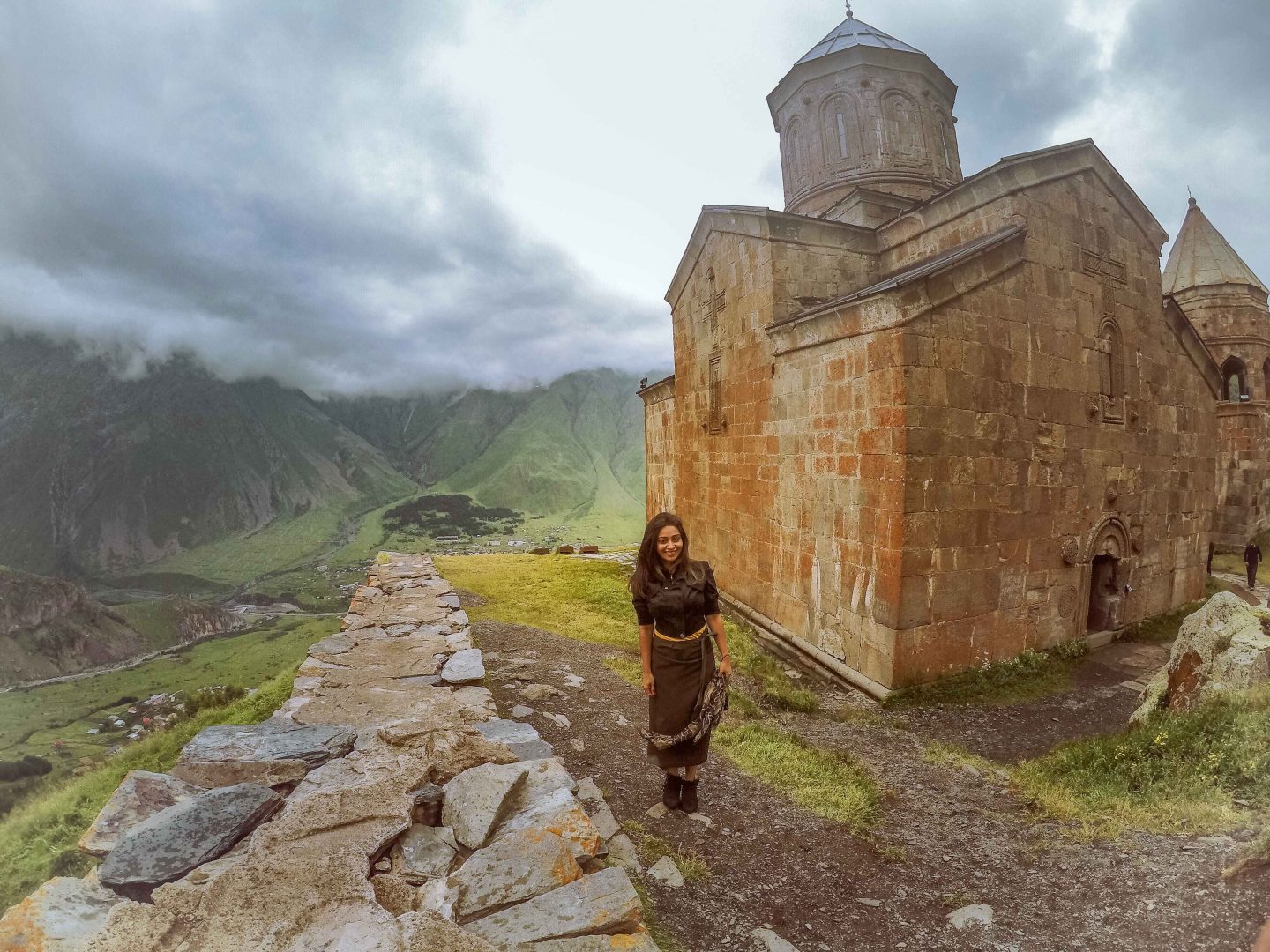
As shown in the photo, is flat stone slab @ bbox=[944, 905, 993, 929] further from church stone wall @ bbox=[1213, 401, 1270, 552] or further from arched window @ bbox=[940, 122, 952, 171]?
church stone wall @ bbox=[1213, 401, 1270, 552]

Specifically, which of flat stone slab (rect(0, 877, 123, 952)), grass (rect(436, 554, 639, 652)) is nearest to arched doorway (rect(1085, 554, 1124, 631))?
grass (rect(436, 554, 639, 652))

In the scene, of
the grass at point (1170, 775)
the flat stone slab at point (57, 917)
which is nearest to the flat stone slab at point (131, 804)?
the flat stone slab at point (57, 917)

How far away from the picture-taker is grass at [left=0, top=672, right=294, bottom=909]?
9.45 feet

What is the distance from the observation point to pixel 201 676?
51.6 m

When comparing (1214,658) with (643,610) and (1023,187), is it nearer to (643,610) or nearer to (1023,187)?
(643,610)

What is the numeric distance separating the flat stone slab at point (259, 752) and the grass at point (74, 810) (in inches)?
20.7

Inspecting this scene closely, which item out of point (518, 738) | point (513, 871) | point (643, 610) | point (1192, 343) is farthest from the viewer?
point (1192, 343)

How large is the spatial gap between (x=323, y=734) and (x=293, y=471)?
7917 inches

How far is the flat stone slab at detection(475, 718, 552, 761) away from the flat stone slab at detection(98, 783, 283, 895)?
1182mm

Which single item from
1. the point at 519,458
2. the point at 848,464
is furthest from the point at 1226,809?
the point at 519,458

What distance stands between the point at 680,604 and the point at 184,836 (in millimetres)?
2605

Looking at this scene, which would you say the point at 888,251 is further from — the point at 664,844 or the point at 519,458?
the point at 519,458

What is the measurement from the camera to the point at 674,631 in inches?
150

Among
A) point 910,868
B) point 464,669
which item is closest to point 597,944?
point 910,868
